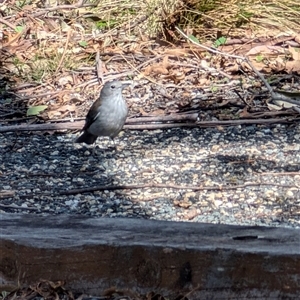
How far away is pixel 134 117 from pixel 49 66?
149 cm

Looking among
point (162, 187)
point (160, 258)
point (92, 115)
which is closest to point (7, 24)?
point (92, 115)

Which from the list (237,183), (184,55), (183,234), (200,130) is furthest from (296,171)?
(184,55)

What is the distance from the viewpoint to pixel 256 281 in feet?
8.06

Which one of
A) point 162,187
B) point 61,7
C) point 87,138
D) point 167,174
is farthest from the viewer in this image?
point 61,7

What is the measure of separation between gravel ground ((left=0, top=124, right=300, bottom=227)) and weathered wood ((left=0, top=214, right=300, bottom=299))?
1508 mm

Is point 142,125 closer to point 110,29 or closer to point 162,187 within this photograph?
point 162,187

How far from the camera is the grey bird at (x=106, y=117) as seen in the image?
5.65 m

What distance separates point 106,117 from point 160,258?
3.27 meters

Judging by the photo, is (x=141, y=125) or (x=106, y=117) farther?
(x=141, y=125)

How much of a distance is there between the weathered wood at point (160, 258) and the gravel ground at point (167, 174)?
151 cm

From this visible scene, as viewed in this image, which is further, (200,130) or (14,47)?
(14,47)

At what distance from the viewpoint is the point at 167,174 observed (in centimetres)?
489

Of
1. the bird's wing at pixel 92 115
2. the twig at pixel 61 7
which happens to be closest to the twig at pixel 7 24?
the twig at pixel 61 7

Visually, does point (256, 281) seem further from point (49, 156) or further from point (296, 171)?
point (49, 156)
